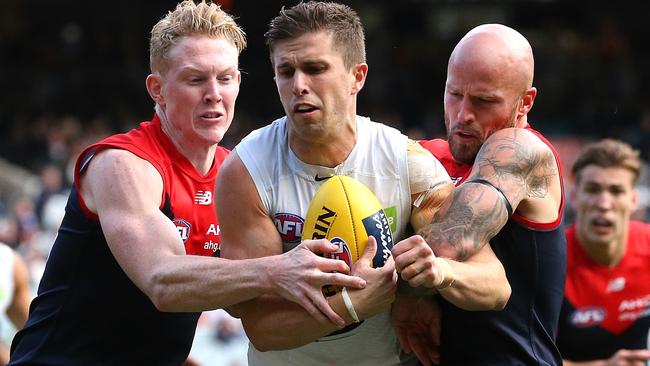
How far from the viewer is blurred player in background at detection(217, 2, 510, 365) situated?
4383mm

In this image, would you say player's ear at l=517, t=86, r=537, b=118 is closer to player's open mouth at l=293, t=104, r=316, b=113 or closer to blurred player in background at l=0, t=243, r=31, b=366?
player's open mouth at l=293, t=104, r=316, b=113

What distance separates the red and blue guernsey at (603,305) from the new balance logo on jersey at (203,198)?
2.88 m

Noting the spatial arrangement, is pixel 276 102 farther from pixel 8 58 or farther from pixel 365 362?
pixel 365 362

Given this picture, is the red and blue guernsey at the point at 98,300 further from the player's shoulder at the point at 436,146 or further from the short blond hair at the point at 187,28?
the player's shoulder at the point at 436,146

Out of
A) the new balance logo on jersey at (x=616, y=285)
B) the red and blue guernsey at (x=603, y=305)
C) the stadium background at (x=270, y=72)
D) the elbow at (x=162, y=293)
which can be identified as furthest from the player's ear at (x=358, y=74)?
the stadium background at (x=270, y=72)

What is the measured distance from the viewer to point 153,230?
460cm

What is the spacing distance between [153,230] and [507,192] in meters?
1.51

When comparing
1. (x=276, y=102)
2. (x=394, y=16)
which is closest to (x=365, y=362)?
(x=276, y=102)

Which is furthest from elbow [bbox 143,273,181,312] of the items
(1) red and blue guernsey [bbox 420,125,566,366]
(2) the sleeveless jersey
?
(1) red and blue guernsey [bbox 420,125,566,366]

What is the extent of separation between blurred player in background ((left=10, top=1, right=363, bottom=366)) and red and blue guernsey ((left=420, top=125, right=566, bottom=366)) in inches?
41.2

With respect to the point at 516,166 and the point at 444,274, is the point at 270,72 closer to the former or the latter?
the point at 516,166

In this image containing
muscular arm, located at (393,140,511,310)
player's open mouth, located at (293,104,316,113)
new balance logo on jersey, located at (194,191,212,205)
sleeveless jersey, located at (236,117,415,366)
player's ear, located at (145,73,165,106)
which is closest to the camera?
muscular arm, located at (393,140,511,310)

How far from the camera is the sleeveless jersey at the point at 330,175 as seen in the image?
460 centimetres

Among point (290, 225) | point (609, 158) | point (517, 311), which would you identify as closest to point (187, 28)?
point (290, 225)
